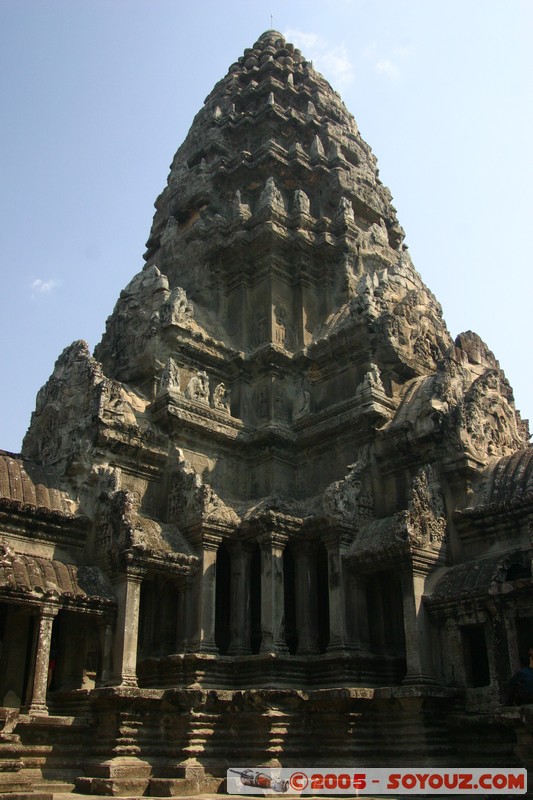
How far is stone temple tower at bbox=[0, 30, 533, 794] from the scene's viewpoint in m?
13.1

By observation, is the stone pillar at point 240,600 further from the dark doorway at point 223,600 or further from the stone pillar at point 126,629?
the stone pillar at point 126,629

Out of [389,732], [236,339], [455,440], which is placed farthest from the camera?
[236,339]

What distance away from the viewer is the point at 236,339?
20953 millimetres

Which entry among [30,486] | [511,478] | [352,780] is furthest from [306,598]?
[30,486]

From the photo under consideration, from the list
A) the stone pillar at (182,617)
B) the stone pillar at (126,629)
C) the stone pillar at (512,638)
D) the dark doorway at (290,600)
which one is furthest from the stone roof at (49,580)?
the stone pillar at (512,638)

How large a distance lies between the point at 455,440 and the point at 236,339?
7584 millimetres

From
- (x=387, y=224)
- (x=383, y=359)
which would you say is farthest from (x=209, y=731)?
(x=387, y=224)

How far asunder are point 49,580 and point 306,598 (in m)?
5.36

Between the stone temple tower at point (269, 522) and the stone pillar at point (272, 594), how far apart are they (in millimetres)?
48

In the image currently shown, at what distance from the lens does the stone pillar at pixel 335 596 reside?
14789mm

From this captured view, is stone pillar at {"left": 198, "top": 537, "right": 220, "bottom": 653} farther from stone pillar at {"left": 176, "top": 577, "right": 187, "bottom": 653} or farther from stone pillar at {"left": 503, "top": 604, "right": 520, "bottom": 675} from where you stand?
stone pillar at {"left": 503, "top": 604, "right": 520, "bottom": 675}

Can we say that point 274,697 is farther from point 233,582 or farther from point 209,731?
point 233,582

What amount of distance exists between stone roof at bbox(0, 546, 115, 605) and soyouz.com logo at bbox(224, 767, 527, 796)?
404 cm

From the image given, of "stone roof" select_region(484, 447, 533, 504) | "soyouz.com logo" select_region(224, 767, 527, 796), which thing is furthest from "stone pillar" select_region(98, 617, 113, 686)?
"stone roof" select_region(484, 447, 533, 504)
